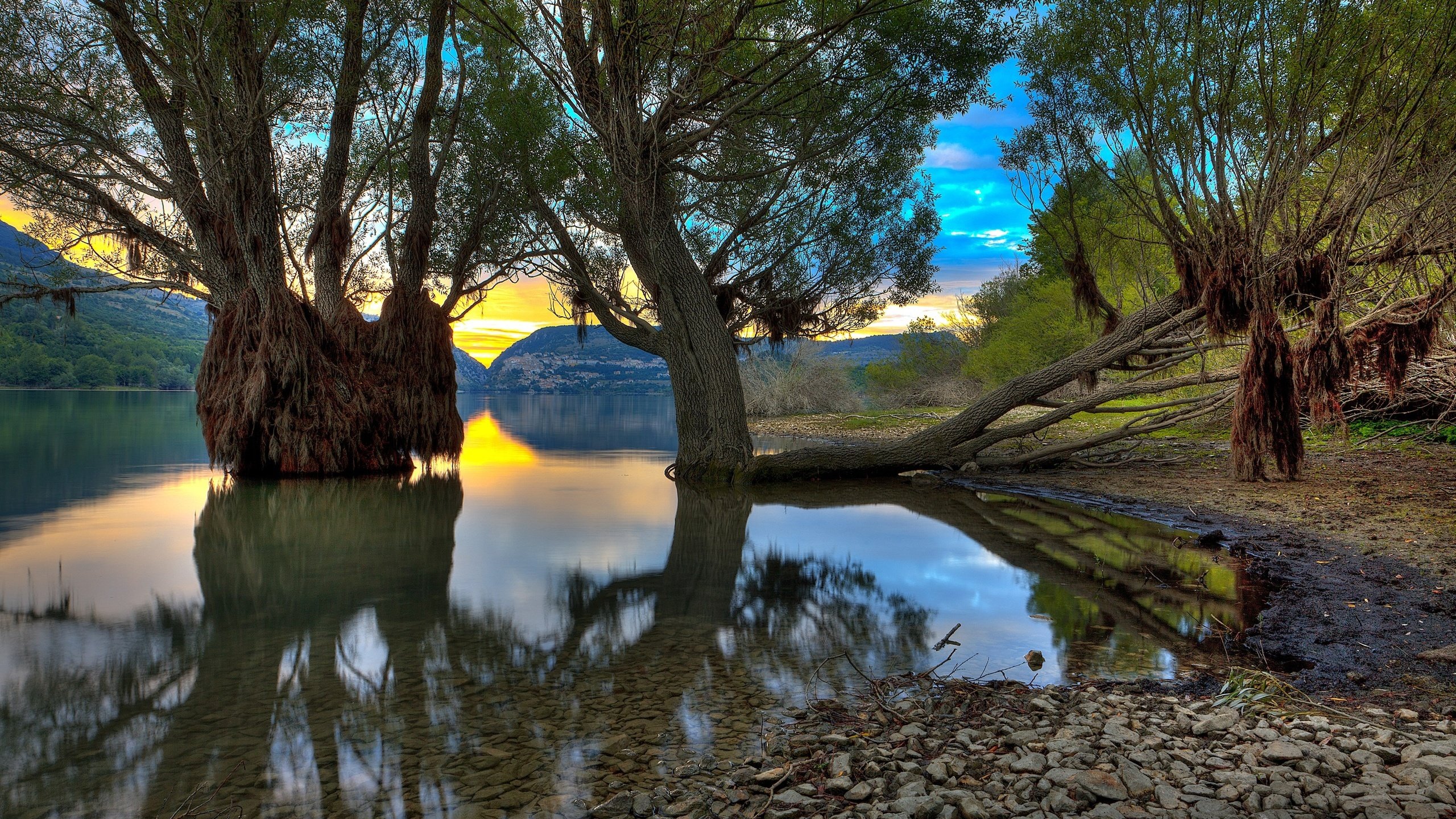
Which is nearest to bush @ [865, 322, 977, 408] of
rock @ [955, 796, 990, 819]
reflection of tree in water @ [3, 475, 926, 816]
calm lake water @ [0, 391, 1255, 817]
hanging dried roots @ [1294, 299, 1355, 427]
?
calm lake water @ [0, 391, 1255, 817]

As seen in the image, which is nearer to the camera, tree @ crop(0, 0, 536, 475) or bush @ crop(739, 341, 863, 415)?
tree @ crop(0, 0, 536, 475)

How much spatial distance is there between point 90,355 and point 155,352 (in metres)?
11.1

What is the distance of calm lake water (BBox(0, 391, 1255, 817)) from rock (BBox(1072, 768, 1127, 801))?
1625 millimetres

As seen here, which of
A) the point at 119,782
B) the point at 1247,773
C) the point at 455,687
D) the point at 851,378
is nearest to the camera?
the point at 1247,773

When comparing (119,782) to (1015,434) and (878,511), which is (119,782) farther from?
(1015,434)

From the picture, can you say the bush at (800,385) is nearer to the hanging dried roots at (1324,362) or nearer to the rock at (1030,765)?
the hanging dried roots at (1324,362)

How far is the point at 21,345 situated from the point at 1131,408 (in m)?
88.8

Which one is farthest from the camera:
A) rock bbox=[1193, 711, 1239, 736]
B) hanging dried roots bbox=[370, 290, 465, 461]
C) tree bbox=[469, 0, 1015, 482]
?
hanging dried roots bbox=[370, 290, 465, 461]

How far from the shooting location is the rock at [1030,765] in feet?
11.1

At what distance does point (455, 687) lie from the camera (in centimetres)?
504

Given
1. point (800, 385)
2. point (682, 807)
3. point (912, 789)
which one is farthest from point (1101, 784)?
point (800, 385)

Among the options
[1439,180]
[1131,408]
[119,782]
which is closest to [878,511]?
[1131,408]

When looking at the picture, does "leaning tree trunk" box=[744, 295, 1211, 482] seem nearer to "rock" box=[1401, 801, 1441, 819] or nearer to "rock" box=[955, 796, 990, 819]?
"rock" box=[1401, 801, 1441, 819]

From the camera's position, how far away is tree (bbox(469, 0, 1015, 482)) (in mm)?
12625
